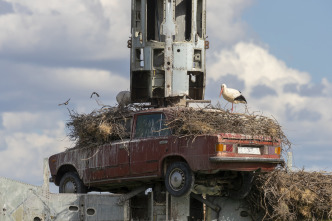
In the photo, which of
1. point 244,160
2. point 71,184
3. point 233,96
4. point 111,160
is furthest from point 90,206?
point 233,96

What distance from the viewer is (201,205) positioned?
18.7 m

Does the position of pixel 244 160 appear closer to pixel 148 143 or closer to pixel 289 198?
pixel 289 198

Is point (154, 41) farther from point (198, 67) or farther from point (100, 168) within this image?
point (100, 168)

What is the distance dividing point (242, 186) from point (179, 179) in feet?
6.04

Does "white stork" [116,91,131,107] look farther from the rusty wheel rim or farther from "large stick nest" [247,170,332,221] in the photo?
"large stick nest" [247,170,332,221]

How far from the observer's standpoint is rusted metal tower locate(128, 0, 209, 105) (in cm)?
2102

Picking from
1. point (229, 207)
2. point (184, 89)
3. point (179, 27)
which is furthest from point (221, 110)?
point (179, 27)

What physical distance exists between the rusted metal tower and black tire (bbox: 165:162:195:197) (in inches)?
176

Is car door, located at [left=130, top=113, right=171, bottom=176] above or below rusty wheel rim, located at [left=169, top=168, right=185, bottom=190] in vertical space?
above

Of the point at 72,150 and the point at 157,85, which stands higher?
the point at 157,85

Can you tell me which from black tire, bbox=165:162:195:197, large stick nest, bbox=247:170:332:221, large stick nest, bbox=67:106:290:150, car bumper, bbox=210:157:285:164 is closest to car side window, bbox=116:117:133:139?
large stick nest, bbox=67:106:290:150

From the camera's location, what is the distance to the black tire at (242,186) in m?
17.5

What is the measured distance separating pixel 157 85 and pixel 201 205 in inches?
156

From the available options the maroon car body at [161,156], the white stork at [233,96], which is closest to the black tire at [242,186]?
the maroon car body at [161,156]
